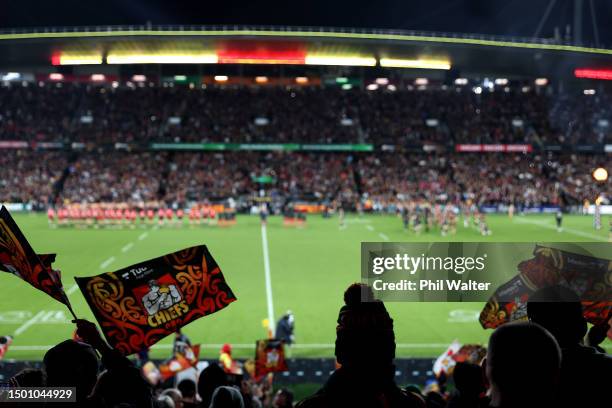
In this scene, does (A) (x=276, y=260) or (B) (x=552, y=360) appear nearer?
(B) (x=552, y=360)

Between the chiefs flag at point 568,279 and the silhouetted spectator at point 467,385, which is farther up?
the chiefs flag at point 568,279

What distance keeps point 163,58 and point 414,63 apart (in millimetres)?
17394

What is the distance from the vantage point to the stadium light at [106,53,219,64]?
43219 mm

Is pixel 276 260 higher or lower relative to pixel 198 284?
lower

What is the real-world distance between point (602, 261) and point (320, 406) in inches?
115

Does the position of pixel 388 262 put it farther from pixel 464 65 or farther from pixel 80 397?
pixel 464 65

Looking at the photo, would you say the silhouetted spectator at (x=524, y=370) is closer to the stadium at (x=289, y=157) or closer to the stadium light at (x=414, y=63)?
the stadium at (x=289, y=157)

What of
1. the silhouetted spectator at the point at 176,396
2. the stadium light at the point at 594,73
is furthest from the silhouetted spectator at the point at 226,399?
the stadium light at the point at 594,73

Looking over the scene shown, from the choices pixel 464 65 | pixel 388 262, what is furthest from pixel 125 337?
pixel 464 65

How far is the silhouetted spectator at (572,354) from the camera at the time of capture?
2.97m

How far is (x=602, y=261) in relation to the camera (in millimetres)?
4555

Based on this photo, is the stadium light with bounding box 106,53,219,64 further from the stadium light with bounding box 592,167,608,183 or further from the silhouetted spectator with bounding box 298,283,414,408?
the silhouetted spectator with bounding box 298,283,414,408

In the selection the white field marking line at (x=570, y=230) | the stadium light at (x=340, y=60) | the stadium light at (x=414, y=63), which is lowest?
the white field marking line at (x=570, y=230)

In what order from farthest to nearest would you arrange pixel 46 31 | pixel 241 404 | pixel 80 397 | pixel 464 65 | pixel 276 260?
pixel 464 65 < pixel 46 31 < pixel 276 260 < pixel 241 404 < pixel 80 397
